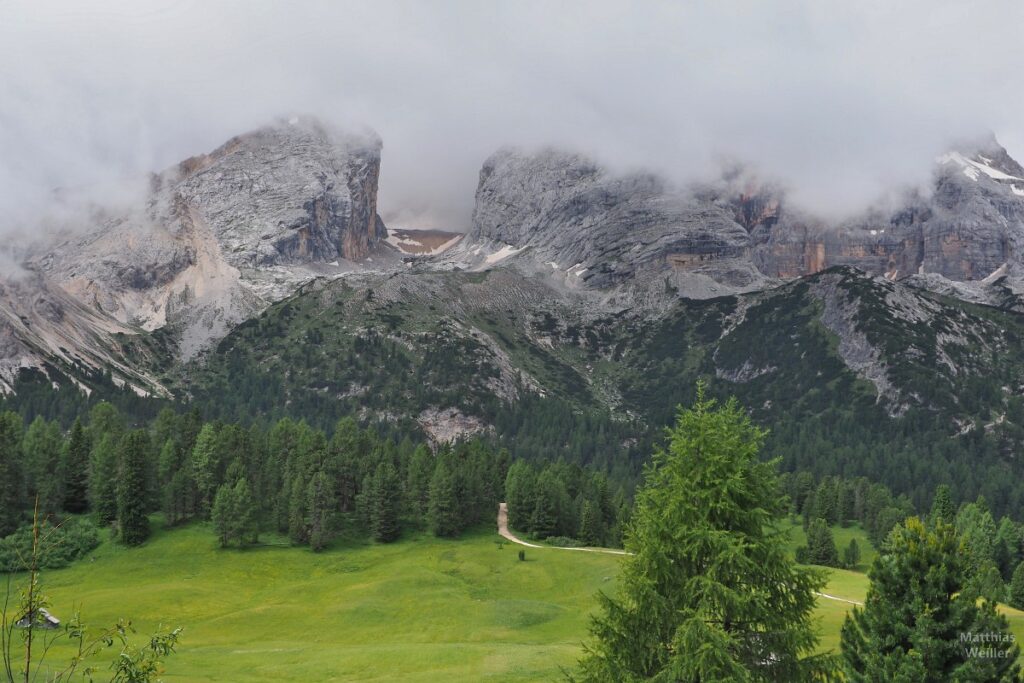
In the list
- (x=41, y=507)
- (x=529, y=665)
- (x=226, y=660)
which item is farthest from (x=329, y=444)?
(x=529, y=665)

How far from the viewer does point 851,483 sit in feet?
512

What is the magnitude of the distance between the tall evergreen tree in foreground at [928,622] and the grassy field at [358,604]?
17.2 metres

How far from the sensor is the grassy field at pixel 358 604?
48.0 m

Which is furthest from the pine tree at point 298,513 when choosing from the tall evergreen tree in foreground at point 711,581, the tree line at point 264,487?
the tall evergreen tree in foreground at point 711,581

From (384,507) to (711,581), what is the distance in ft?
290

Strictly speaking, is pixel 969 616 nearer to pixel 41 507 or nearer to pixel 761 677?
pixel 761 677

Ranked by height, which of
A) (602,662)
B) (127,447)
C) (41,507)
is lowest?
(41,507)

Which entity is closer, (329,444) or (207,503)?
(207,503)

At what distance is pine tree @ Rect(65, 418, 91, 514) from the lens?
4050 inches

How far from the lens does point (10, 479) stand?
93.3 m

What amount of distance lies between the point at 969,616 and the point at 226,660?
149 feet

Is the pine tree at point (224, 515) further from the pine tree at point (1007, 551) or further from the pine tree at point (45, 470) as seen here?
the pine tree at point (1007, 551)

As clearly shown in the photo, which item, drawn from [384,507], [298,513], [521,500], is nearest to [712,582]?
[298,513]

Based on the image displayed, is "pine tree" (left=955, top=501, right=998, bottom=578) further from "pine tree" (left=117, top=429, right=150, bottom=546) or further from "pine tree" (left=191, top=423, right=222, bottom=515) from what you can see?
"pine tree" (left=117, top=429, right=150, bottom=546)
